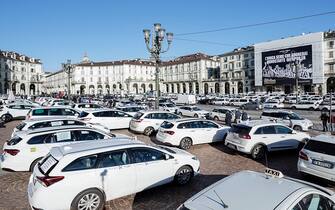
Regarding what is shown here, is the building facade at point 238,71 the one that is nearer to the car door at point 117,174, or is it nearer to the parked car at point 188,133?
the parked car at point 188,133

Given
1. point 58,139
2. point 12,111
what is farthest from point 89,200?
point 12,111

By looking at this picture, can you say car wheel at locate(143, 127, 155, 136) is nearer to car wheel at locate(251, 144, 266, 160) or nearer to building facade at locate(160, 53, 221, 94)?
car wheel at locate(251, 144, 266, 160)

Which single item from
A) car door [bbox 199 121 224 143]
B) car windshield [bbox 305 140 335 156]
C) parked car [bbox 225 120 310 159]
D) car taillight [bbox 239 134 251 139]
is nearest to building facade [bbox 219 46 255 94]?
car door [bbox 199 121 224 143]

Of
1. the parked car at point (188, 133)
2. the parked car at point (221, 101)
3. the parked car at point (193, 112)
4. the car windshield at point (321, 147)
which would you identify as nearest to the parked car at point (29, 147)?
the parked car at point (188, 133)

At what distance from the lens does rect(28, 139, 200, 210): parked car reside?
6.53 meters

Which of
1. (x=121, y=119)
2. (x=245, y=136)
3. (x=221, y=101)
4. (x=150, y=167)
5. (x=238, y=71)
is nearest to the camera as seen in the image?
(x=150, y=167)

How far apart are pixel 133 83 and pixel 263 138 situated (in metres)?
118

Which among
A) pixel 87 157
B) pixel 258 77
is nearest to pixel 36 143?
pixel 87 157

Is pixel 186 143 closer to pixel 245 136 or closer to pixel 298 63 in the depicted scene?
pixel 245 136

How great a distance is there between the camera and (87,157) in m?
7.10

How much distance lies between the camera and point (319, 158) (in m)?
8.64

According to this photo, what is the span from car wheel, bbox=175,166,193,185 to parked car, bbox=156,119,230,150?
503 cm

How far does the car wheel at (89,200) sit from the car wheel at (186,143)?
7357 millimetres

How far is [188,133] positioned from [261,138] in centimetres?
334
